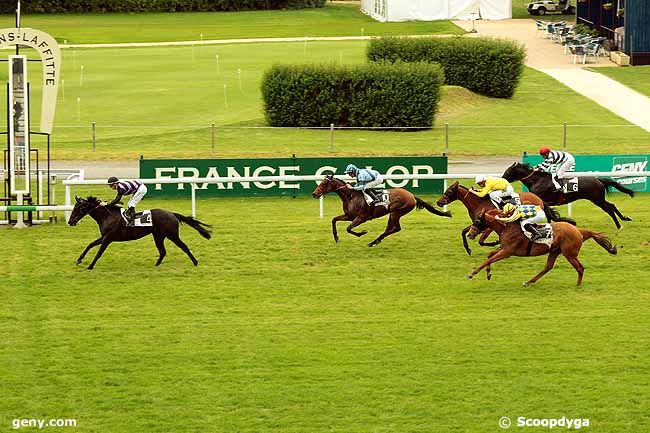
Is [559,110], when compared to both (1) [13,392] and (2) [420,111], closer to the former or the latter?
(2) [420,111]

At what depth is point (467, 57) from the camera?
1596 inches

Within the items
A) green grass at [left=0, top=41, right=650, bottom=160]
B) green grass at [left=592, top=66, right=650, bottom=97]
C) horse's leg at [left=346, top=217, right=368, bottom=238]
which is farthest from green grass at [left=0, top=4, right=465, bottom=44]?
horse's leg at [left=346, top=217, right=368, bottom=238]

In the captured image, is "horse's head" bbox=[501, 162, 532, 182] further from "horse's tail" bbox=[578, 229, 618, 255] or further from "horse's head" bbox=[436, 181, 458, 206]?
"horse's tail" bbox=[578, 229, 618, 255]

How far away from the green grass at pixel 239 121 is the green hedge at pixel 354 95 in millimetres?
503

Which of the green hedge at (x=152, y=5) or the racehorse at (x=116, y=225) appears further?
the green hedge at (x=152, y=5)

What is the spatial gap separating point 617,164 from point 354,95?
11.2m

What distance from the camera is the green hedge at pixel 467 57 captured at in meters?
40.4

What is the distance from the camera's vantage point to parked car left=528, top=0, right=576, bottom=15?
71438mm

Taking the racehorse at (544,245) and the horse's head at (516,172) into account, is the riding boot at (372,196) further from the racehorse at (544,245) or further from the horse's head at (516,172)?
the racehorse at (544,245)

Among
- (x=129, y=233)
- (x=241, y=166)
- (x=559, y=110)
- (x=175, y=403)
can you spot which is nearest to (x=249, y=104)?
(x=559, y=110)

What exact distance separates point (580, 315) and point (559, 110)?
2371cm

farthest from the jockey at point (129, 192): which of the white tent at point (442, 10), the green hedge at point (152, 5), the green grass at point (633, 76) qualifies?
the green hedge at point (152, 5)

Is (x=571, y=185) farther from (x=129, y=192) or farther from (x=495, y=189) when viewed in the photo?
(x=129, y=192)

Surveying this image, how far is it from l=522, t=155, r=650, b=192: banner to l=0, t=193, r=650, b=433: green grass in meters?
4.06
